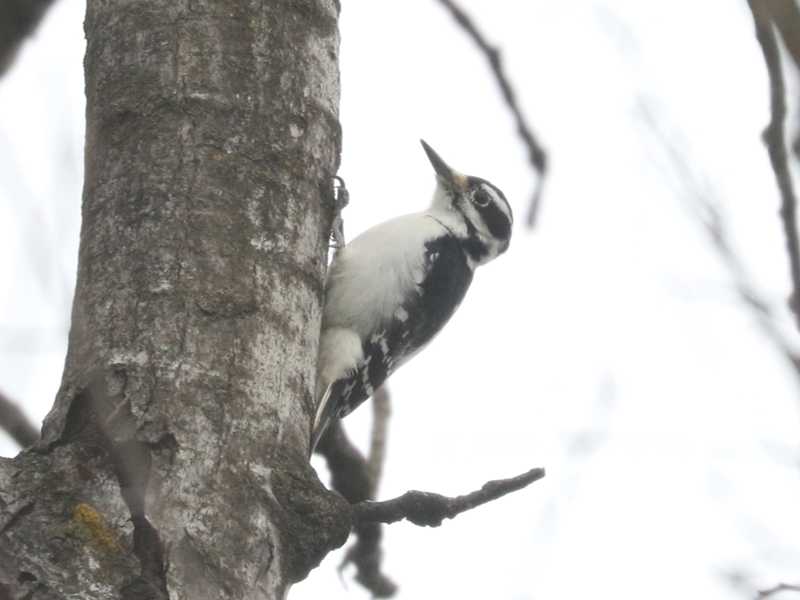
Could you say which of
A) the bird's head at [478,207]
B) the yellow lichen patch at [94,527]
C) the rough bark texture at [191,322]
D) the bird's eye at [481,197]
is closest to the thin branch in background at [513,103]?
the rough bark texture at [191,322]

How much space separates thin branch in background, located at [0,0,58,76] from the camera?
229cm

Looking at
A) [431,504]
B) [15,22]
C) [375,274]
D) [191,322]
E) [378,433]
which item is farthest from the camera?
[375,274]

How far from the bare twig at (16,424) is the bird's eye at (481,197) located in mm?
3728

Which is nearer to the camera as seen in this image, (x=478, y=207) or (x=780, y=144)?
(x=780, y=144)

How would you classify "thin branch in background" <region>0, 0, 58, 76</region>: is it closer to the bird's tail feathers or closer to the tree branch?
the bird's tail feathers

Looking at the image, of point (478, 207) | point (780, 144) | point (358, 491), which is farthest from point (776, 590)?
point (478, 207)

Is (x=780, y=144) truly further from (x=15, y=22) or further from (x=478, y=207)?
(x=478, y=207)

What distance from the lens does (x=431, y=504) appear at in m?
2.80

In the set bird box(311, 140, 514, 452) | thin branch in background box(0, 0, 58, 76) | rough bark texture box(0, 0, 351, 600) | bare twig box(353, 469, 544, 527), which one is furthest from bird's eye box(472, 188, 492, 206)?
thin branch in background box(0, 0, 58, 76)

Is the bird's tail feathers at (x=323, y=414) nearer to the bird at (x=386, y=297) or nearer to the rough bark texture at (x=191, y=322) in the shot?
the bird at (x=386, y=297)

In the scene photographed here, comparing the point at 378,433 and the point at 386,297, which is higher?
the point at 386,297

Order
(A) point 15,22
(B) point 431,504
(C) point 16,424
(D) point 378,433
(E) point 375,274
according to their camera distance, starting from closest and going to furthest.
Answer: (C) point 16,424 < (A) point 15,22 < (B) point 431,504 < (D) point 378,433 < (E) point 375,274

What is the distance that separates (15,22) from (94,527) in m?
0.92

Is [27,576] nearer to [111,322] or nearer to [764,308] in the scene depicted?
[111,322]
